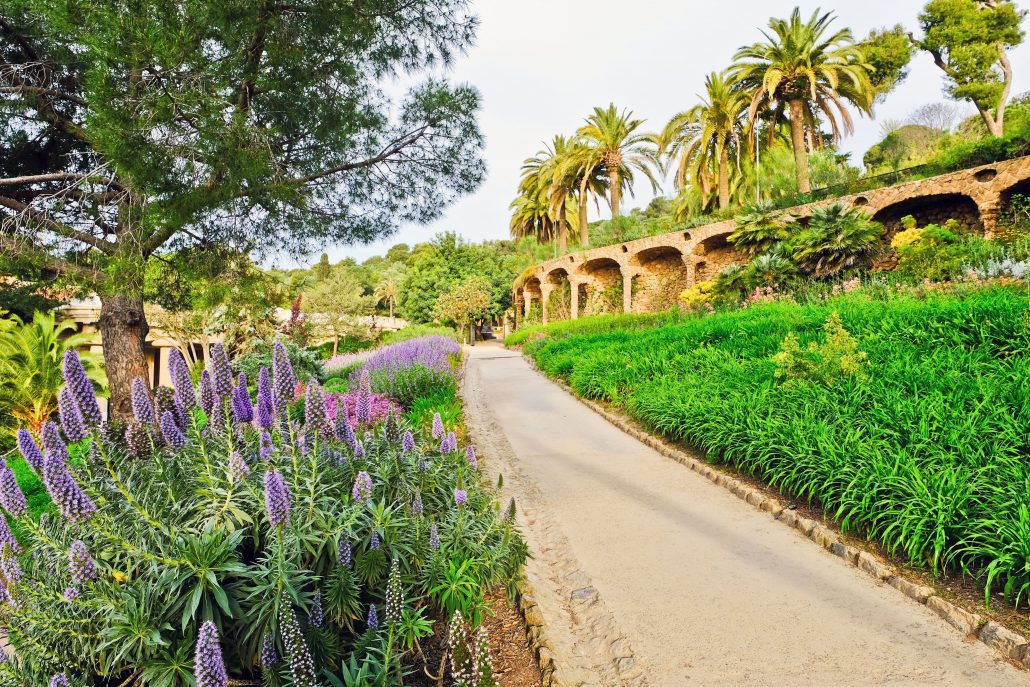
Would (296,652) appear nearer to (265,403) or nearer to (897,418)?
(265,403)

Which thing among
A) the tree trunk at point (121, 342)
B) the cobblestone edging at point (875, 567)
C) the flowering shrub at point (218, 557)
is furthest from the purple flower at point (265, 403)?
the tree trunk at point (121, 342)

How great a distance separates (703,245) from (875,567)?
19.0 m

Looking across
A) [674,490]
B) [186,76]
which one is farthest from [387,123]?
[674,490]

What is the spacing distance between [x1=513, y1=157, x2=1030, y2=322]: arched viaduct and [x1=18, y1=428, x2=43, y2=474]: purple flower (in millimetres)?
17876

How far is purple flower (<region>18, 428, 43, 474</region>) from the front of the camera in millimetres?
1962

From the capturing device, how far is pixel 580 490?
16.6 ft

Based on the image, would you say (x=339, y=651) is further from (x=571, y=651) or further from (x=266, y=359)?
(x=266, y=359)

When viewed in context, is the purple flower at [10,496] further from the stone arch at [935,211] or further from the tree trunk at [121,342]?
the stone arch at [935,211]

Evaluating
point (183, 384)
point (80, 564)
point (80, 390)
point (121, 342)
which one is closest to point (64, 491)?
point (80, 564)

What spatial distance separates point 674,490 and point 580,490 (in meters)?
0.86

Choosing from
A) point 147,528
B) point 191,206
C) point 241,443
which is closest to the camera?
point 147,528

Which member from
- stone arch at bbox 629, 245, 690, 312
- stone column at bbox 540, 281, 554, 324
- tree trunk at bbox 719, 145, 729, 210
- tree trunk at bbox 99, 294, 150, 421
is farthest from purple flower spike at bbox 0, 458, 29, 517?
stone column at bbox 540, 281, 554, 324

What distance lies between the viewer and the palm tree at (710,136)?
21500mm

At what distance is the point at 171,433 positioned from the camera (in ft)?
7.71
